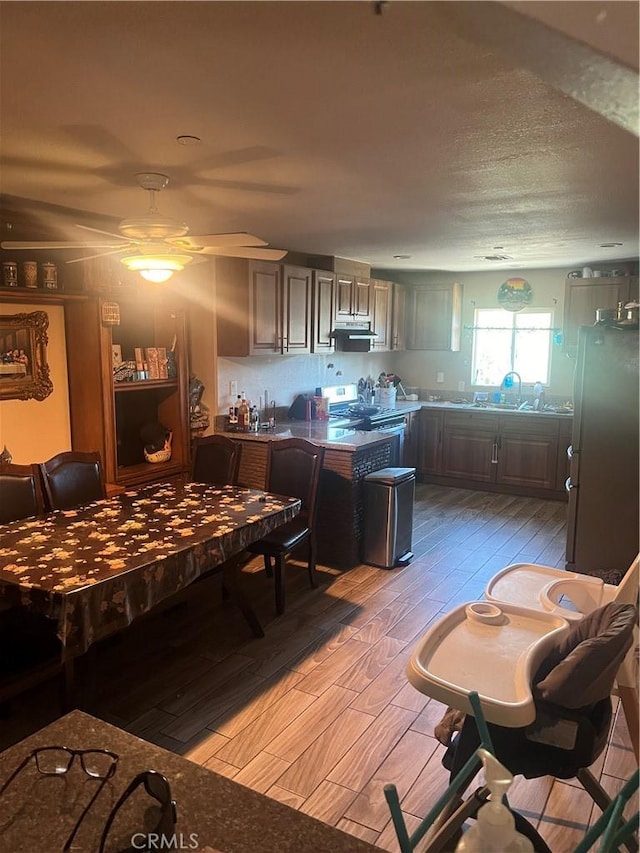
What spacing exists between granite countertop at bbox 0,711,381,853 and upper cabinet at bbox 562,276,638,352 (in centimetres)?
577

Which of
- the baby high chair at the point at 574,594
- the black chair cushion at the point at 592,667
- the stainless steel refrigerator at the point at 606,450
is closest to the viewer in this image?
the black chair cushion at the point at 592,667

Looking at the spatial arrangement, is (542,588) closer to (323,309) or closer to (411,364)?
(323,309)

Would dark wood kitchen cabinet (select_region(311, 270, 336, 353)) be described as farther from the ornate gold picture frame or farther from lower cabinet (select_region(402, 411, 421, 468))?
the ornate gold picture frame

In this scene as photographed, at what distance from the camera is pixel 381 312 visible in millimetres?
6941

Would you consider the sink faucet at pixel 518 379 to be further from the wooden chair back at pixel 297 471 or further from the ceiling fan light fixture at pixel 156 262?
the ceiling fan light fixture at pixel 156 262

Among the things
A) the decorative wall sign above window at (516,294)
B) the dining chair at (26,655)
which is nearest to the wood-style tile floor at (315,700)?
the dining chair at (26,655)

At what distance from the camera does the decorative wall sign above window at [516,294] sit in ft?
23.0

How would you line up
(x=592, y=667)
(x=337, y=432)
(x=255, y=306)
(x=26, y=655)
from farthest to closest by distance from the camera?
(x=337, y=432) < (x=255, y=306) < (x=26, y=655) < (x=592, y=667)

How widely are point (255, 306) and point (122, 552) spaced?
2.67 m

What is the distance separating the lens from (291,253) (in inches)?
226

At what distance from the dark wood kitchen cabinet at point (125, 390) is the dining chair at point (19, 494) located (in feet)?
2.60

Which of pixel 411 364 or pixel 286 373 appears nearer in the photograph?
pixel 286 373

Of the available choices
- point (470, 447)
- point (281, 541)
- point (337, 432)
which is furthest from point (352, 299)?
point (281, 541)

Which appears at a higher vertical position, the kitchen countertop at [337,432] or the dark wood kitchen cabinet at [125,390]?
the dark wood kitchen cabinet at [125,390]
